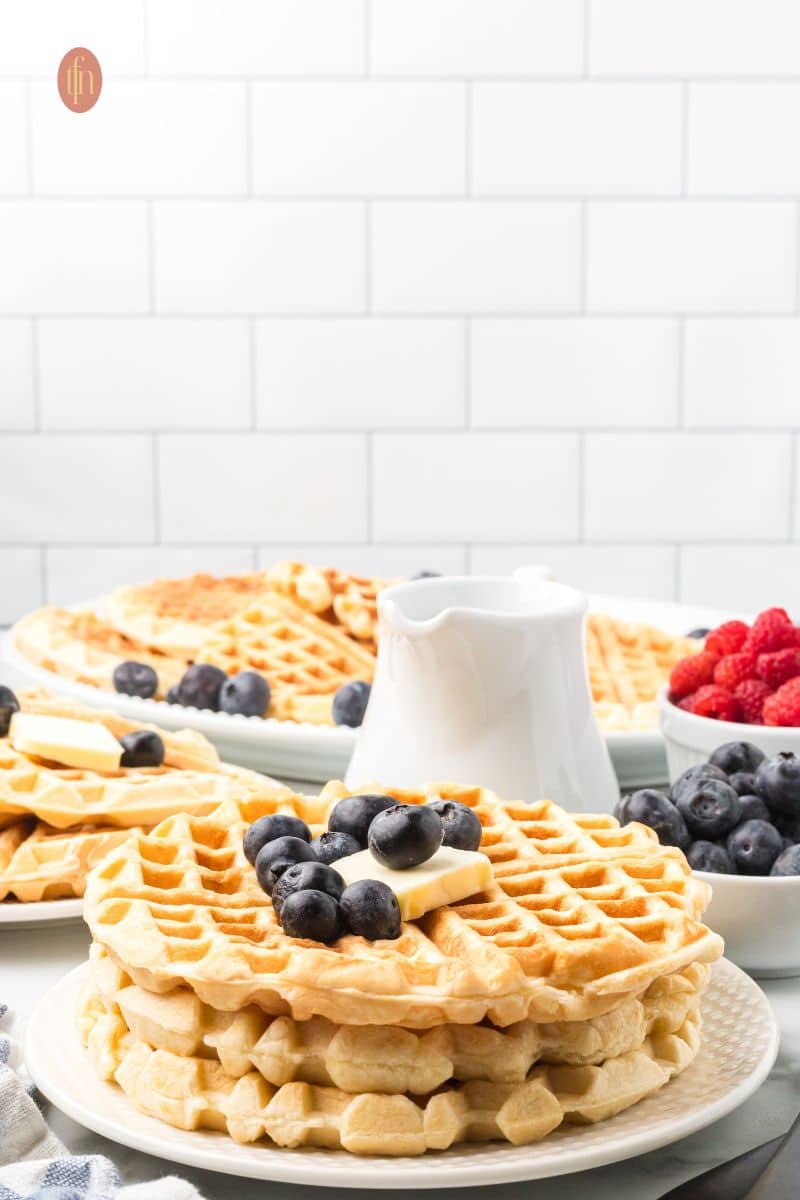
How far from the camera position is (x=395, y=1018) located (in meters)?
0.81

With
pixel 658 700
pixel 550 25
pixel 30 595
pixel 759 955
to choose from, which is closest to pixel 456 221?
pixel 550 25

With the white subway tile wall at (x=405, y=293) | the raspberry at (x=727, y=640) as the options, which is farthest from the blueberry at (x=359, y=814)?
the white subway tile wall at (x=405, y=293)

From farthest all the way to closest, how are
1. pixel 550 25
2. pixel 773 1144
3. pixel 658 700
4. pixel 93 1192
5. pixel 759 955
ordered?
1. pixel 550 25
2. pixel 658 700
3. pixel 759 955
4. pixel 773 1144
5. pixel 93 1192

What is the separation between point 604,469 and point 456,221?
1.91 feet

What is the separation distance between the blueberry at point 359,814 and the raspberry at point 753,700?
482 millimetres

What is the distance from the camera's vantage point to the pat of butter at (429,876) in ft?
2.99

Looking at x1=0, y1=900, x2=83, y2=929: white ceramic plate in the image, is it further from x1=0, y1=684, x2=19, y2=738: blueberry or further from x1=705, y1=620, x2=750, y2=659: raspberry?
x1=705, y1=620, x2=750, y2=659: raspberry

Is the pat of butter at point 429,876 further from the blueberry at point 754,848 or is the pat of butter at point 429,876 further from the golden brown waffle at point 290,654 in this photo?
the golden brown waffle at point 290,654

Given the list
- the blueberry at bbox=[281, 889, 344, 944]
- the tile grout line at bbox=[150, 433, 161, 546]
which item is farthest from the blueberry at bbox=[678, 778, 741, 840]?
the tile grout line at bbox=[150, 433, 161, 546]

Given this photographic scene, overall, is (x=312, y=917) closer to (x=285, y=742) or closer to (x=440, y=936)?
(x=440, y=936)

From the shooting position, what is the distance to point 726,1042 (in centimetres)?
95

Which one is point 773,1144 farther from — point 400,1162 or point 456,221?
point 456,221

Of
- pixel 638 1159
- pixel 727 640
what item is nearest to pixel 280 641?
pixel 727 640

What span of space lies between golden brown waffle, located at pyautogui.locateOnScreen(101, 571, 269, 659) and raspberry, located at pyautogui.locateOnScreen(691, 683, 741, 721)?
0.74 meters
